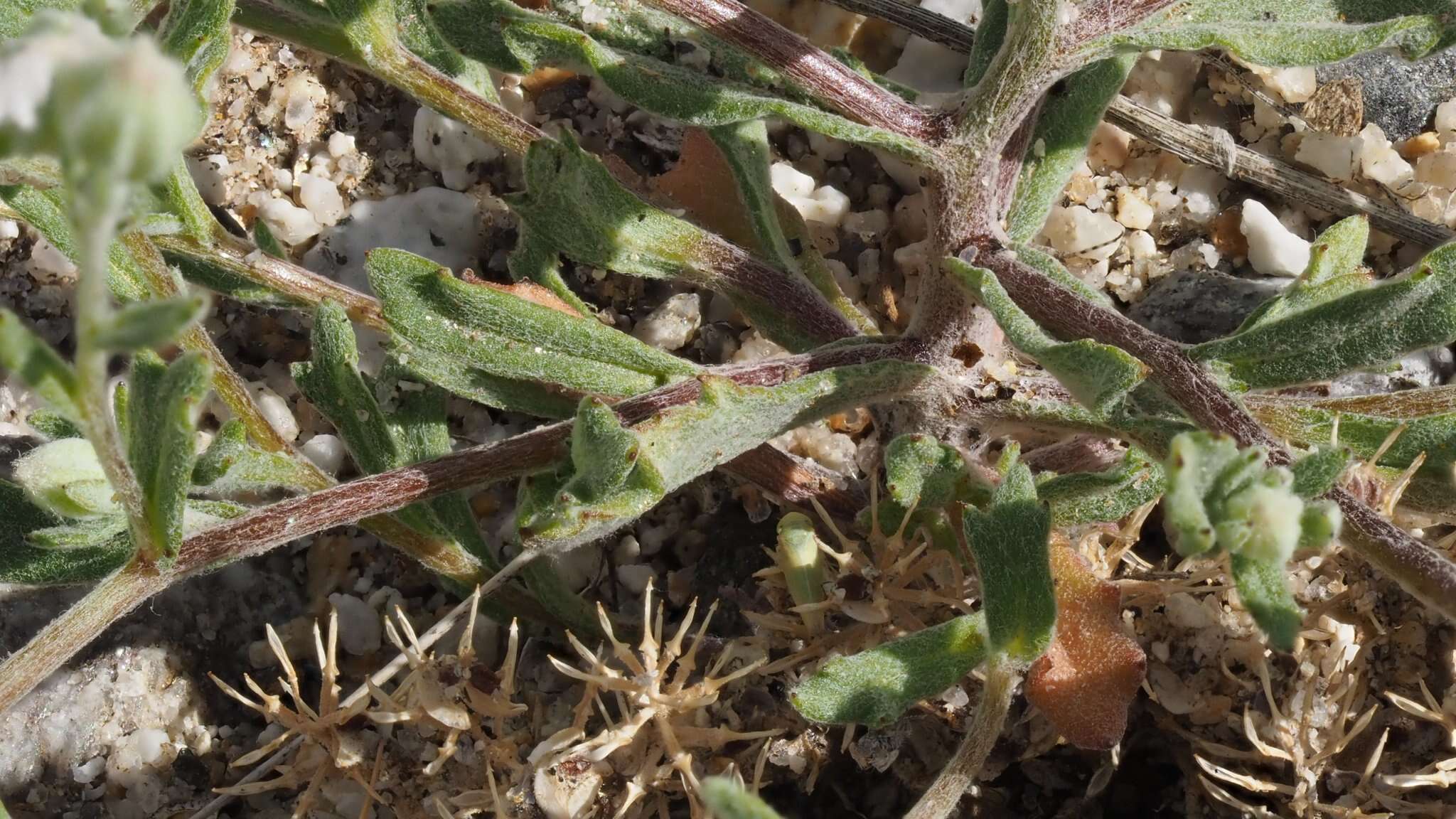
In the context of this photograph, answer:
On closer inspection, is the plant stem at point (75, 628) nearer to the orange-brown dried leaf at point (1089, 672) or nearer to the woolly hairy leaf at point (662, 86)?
the woolly hairy leaf at point (662, 86)

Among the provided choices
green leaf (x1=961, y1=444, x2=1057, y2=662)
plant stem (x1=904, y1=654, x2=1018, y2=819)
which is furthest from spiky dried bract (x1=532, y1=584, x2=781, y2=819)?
green leaf (x1=961, y1=444, x2=1057, y2=662)

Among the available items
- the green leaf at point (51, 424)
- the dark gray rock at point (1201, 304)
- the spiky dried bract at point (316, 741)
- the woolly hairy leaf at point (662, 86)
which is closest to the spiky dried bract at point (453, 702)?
the spiky dried bract at point (316, 741)

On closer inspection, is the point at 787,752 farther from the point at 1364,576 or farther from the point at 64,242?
the point at 64,242

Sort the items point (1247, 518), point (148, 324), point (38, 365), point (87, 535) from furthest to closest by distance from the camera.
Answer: point (87, 535) < point (1247, 518) < point (38, 365) < point (148, 324)

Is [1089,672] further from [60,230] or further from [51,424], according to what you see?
[60,230]

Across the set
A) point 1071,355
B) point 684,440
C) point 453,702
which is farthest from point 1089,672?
point 453,702

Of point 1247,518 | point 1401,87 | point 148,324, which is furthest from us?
point 1401,87

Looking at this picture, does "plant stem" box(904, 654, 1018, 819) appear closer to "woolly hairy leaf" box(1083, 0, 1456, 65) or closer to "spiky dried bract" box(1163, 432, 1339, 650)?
"spiky dried bract" box(1163, 432, 1339, 650)
